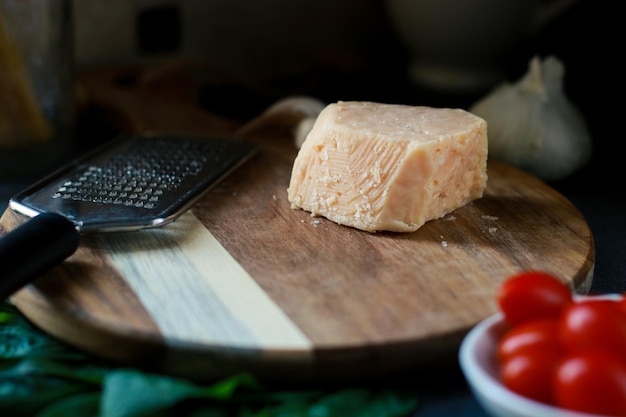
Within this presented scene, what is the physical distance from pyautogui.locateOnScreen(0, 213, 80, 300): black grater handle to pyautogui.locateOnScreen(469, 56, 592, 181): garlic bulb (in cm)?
94

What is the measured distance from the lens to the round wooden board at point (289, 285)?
0.97 meters

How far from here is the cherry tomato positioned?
91 centimetres

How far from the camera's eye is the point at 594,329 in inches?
32.2

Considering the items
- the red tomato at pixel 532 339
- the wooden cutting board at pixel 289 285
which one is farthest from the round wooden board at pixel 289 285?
the red tomato at pixel 532 339

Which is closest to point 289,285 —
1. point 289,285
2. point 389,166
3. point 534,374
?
point 289,285

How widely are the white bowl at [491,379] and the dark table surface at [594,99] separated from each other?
414mm

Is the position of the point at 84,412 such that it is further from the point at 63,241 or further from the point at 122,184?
the point at 122,184

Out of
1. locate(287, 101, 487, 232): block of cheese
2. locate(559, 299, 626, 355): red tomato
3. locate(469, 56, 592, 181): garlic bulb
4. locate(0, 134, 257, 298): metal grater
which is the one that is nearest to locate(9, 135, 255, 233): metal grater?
locate(0, 134, 257, 298): metal grater

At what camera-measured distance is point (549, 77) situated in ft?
5.63

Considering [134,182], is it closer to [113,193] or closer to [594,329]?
[113,193]

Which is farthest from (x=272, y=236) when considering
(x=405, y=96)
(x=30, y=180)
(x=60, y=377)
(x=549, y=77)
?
(x=405, y=96)

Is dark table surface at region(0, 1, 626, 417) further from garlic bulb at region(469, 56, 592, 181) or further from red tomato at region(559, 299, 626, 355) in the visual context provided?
red tomato at region(559, 299, 626, 355)

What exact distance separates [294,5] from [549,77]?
976 mm

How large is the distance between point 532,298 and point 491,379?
116 millimetres
